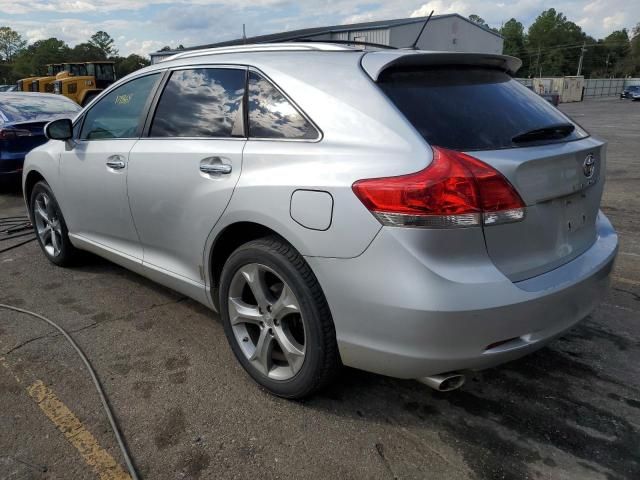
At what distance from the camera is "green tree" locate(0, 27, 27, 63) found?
114125 mm

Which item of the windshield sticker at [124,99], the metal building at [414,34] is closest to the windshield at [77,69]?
the metal building at [414,34]

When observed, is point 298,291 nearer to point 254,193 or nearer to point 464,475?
point 254,193

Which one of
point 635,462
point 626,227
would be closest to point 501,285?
point 635,462

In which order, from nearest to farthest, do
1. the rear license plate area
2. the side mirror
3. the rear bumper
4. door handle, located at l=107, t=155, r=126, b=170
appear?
the rear bumper → the rear license plate area → door handle, located at l=107, t=155, r=126, b=170 → the side mirror

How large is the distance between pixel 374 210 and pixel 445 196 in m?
0.27

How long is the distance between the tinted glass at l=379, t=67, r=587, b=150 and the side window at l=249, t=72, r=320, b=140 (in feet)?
1.36

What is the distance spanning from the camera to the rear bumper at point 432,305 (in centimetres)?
204

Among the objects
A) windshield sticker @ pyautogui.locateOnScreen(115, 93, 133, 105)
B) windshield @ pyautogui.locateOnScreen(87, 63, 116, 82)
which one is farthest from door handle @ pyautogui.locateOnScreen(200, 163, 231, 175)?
windshield @ pyautogui.locateOnScreen(87, 63, 116, 82)

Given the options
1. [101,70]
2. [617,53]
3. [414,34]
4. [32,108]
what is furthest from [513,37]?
[32,108]

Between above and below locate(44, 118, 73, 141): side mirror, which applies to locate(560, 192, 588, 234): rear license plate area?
below

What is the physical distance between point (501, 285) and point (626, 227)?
4435 millimetres

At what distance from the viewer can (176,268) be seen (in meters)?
3.23

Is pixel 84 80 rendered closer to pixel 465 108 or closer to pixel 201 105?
pixel 201 105

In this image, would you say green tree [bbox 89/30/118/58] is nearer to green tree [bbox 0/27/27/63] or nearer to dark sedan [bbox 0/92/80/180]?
green tree [bbox 0/27/27/63]
